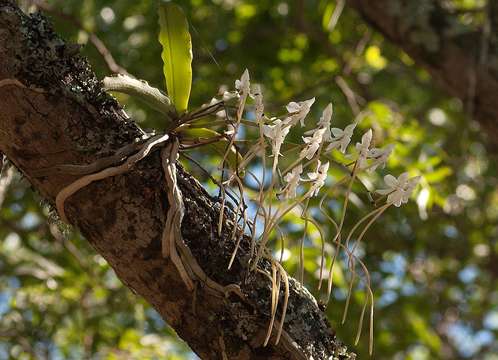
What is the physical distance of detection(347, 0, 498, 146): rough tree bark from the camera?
252 centimetres

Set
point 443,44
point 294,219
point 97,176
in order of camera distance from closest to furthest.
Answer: point 97,176
point 294,219
point 443,44

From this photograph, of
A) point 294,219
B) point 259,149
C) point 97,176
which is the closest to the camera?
point 97,176

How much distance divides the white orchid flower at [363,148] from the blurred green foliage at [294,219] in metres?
0.96

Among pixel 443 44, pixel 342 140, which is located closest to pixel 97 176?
pixel 342 140

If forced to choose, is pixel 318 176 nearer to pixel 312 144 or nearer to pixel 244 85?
pixel 312 144

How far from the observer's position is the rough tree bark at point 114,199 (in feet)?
3.23

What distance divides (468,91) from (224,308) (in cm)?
174

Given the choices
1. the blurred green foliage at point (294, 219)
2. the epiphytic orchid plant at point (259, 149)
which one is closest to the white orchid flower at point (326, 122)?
the epiphytic orchid plant at point (259, 149)

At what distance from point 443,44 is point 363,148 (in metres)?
1.64

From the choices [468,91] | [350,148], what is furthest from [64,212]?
[468,91]

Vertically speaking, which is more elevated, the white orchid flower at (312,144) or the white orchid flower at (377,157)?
the white orchid flower at (377,157)

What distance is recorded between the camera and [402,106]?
12.1 feet

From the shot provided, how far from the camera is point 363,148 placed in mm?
1078

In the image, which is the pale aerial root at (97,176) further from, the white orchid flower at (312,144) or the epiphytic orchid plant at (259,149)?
the white orchid flower at (312,144)
